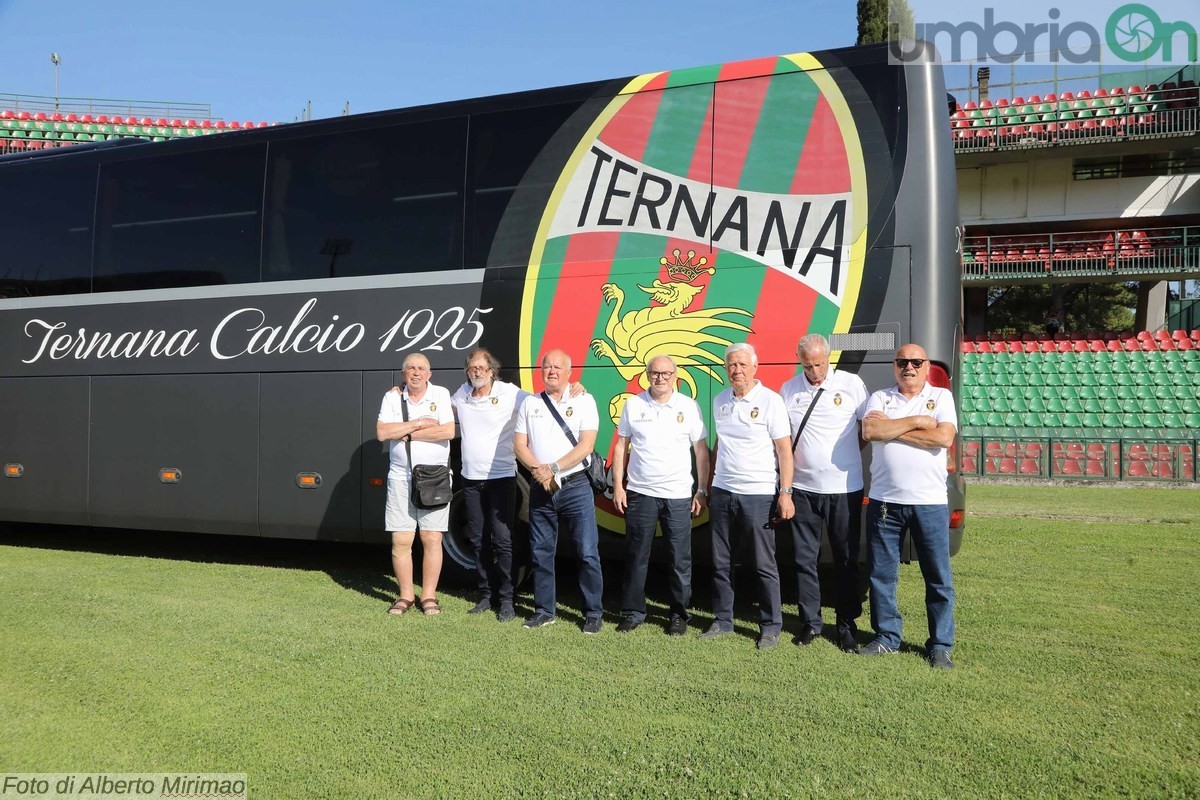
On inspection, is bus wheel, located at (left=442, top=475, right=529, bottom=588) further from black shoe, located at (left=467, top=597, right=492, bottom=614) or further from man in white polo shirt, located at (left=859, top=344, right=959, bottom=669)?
man in white polo shirt, located at (left=859, top=344, right=959, bottom=669)

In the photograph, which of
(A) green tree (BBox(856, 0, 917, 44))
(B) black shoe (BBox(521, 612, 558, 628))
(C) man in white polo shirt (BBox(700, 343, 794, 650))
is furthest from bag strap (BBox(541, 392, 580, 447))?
(A) green tree (BBox(856, 0, 917, 44))

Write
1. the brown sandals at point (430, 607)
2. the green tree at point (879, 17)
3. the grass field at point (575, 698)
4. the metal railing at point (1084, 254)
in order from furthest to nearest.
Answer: the green tree at point (879, 17)
the metal railing at point (1084, 254)
the brown sandals at point (430, 607)
the grass field at point (575, 698)

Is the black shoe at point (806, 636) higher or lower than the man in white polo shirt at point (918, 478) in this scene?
lower

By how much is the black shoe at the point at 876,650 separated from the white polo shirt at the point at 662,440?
4.32 feet

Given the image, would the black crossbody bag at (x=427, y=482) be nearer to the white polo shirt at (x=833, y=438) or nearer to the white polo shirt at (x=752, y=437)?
the white polo shirt at (x=752, y=437)

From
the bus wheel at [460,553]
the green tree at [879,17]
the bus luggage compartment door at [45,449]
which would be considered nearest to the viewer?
the bus wheel at [460,553]

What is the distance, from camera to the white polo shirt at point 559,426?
5.52 meters

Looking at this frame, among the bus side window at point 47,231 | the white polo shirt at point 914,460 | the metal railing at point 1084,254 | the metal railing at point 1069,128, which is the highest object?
the metal railing at point 1069,128

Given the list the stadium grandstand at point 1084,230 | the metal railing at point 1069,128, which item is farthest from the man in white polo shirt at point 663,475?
the metal railing at point 1069,128

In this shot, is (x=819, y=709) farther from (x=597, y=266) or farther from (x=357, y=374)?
(x=357, y=374)

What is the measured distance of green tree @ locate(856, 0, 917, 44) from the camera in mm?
32250

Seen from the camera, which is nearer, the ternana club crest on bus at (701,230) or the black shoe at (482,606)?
the ternana club crest on bus at (701,230)

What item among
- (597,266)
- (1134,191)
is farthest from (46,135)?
(1134,191)

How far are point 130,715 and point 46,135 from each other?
2937 centimetres
